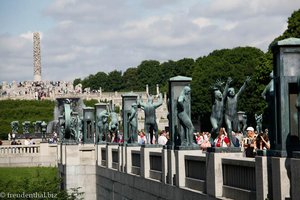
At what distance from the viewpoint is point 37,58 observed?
609 feet

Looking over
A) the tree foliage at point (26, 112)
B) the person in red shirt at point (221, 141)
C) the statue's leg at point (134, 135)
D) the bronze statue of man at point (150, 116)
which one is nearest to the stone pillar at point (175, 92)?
the person in red shirt at point (221, 141)

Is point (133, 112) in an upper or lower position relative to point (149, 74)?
lower

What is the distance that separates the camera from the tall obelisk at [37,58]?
185750mm

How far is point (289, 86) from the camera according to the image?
14086mm

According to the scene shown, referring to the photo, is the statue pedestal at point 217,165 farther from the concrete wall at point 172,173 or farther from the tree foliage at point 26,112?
the tree foliage at point 26,112

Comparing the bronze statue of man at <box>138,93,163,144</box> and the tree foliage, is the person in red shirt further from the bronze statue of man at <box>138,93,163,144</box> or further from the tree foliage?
the tree foliage

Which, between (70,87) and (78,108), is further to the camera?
(70,87)

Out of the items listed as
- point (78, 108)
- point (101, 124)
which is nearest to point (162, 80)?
point (78, 108)

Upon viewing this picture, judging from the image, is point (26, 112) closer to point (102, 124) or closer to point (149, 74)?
point (149, 74)

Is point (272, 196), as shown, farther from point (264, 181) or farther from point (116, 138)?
point (116, 138)

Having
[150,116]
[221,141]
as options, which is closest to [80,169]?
[150,116]

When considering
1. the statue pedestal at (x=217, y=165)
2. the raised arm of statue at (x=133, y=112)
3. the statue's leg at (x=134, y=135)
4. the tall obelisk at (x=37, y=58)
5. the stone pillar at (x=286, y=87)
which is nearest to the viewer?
the stone pillar at (x=286, y=87)

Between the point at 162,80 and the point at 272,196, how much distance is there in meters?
172

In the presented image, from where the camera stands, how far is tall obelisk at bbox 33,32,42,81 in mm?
185750
